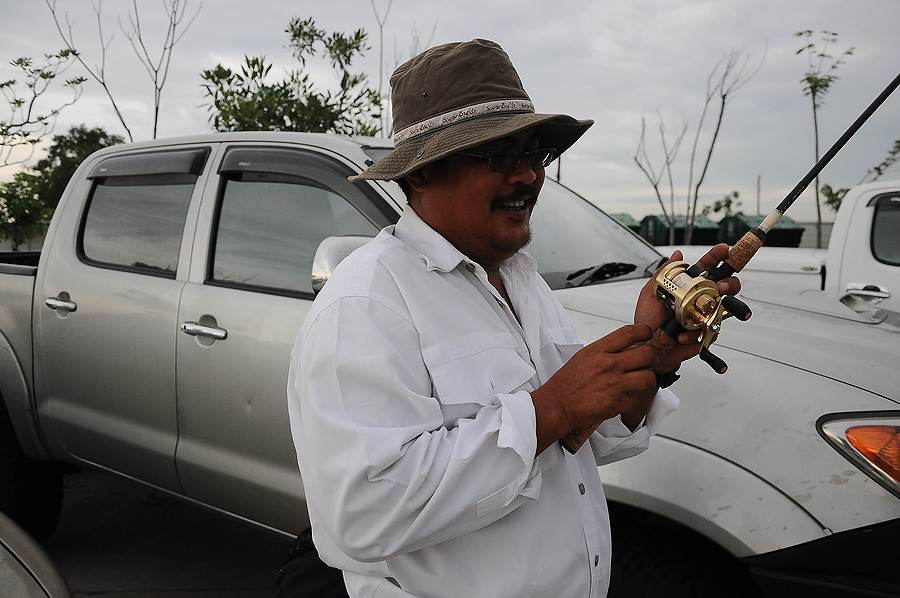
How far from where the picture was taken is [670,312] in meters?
1.33

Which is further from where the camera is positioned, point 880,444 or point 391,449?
point 880,444

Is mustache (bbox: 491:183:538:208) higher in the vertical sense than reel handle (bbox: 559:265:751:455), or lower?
higher

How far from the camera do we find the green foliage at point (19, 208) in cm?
680

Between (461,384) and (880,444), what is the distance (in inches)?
42.3

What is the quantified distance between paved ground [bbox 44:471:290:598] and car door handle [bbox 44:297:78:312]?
1099 millimetres

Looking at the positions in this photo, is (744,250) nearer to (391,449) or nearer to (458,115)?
(458,115)

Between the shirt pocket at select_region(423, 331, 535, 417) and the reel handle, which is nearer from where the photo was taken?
the reel handle

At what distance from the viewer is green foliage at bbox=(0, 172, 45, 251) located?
6.80 m

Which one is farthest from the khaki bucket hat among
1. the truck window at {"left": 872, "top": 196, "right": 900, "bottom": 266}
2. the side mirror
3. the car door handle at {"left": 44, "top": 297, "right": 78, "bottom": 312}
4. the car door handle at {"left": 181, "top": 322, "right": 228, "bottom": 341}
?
the truck window at {"left": 872, "top": 196, "right": 900, "bottom": 266}

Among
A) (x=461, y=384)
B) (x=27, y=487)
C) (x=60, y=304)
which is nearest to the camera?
(x=461, y=384)

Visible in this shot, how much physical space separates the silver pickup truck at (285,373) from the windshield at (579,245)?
0.01 metres

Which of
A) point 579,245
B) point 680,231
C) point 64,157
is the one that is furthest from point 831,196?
point 64,157

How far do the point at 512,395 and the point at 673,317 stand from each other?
0.31 m

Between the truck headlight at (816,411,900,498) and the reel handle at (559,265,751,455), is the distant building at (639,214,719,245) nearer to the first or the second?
the truck headlight at (816,411,900,498)
